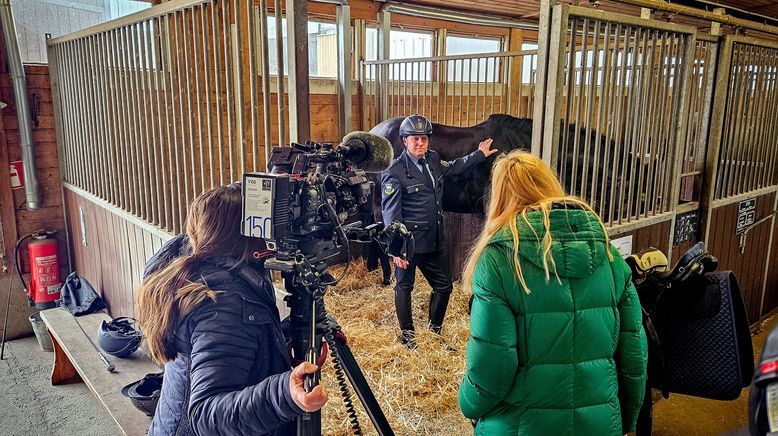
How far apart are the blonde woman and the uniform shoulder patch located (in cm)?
160

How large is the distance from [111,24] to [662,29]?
268 centimetres

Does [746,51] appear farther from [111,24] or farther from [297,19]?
[111,24]

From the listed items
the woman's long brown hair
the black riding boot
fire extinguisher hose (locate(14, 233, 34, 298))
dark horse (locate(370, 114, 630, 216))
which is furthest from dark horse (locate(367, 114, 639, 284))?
fire extinguisher hose (locate(14, 233, 34, 298))

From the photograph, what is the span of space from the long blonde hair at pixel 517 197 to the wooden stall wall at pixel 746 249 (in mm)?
2183

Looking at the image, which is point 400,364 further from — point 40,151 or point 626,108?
point 40,151

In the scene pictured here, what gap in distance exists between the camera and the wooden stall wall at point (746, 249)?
3.14m

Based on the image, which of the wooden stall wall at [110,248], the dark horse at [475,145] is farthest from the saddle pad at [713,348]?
the wooden stall wall at [110,248]

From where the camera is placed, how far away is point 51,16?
3.97 metres

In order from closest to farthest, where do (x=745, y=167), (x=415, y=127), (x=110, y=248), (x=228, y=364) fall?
(x=228, y=364) < (x=415, y=127) < (x=745, y=167) < (x=110, y=248)

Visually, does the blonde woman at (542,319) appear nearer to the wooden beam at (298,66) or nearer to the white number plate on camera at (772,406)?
the white number plate on camera at (772,406)

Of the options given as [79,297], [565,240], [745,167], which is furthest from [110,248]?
[745,167]

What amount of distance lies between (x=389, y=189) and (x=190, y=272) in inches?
73.8

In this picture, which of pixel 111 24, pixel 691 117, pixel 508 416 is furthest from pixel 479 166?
pixel 508 416

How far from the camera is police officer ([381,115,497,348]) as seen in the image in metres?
2.92
